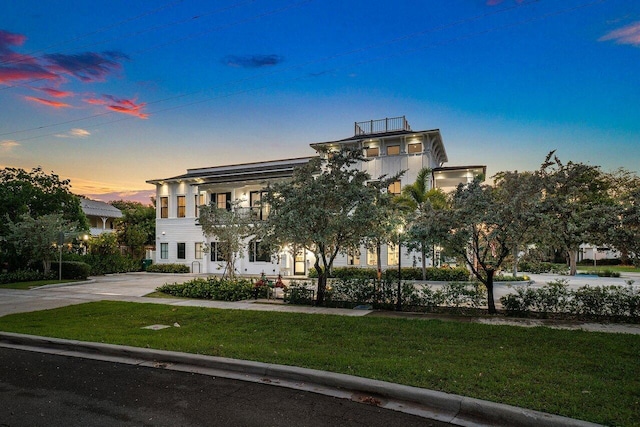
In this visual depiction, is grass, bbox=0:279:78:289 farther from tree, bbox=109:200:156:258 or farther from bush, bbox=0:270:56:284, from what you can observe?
tree, bbox=109:200:156:258

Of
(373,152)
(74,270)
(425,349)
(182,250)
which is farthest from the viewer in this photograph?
(182,250)

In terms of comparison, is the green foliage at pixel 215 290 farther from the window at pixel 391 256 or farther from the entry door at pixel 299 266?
the window at pixel 391 256

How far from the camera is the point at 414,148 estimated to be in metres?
30.3

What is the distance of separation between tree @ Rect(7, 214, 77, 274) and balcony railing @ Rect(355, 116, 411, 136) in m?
22.5

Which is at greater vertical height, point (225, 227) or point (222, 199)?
point (222, 199)

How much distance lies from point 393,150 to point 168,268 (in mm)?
21421

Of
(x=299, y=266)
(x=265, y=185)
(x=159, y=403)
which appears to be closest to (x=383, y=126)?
(x=265, y=185)

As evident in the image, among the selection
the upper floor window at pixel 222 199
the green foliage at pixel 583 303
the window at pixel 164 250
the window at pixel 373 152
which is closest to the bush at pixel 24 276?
the window at pixel 164 250

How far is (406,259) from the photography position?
2923cm

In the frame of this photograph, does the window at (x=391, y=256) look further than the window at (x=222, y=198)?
No

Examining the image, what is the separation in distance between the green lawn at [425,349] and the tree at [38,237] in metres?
14.9

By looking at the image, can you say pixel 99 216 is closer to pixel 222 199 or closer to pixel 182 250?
pixel 182 250

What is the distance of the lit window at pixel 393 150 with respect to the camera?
1209 inches

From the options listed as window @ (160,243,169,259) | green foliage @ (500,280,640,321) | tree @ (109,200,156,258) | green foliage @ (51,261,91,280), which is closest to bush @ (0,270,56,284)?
green foliage @ (51,261,91,280)
